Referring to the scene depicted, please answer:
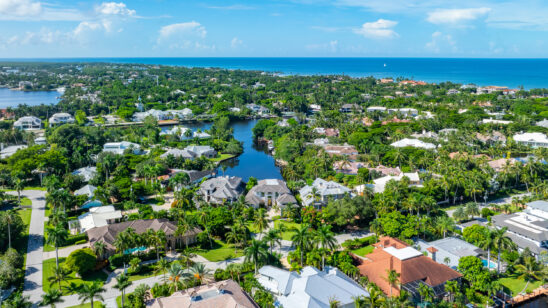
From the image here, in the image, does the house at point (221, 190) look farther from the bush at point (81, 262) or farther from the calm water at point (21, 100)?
the calm water at point (21, 100)

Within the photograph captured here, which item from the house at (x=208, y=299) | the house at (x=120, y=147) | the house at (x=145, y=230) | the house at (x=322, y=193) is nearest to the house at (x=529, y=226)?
the house at (x=322, y=193)

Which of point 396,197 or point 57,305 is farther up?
point 396,197

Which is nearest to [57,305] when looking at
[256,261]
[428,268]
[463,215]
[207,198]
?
[256,261]

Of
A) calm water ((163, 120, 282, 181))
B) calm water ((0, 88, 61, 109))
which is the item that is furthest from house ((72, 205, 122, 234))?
calm water ((0, 88, 61, 109))

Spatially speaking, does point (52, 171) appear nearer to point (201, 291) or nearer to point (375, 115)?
point (201, 291)

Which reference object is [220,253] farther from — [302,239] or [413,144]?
[413,144]

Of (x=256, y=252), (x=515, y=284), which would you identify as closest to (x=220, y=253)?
(x=256, y=252)
